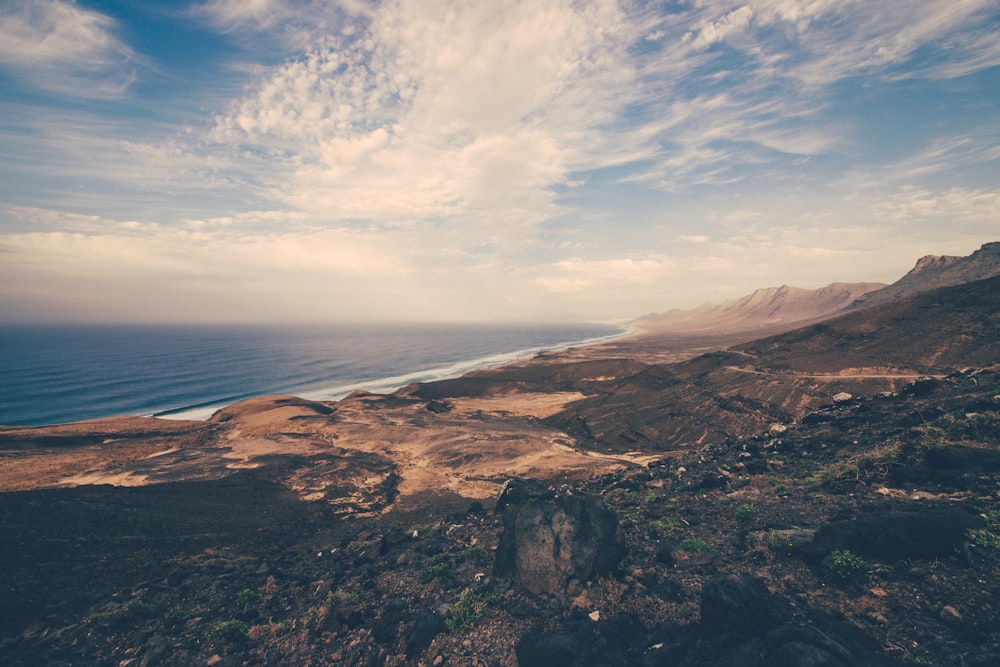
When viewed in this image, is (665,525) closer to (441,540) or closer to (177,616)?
(441,540)

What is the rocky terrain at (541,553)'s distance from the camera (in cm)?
802

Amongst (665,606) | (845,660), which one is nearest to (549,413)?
(665,606)

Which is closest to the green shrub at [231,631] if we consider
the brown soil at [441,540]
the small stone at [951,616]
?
the brown soil at [441,540]

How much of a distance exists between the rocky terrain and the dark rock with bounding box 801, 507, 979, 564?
0.05 metres

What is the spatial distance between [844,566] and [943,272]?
522 ft

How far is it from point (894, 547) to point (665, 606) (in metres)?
5.54

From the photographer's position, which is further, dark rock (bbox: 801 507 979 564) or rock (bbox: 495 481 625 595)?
rock (bbox: 495 481 625 595)

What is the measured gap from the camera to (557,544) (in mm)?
11414

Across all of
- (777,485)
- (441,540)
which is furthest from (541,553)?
(777,485)

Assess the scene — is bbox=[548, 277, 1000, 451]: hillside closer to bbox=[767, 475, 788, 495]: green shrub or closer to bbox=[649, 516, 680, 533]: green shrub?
bbox=[767, 475, 788, 495]: green shrub

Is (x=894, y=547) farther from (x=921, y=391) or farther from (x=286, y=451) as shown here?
(x=286, y=451)

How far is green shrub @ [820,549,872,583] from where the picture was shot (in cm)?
875

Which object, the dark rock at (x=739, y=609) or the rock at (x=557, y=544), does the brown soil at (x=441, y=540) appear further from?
the dark rock at (x=739, y=609)

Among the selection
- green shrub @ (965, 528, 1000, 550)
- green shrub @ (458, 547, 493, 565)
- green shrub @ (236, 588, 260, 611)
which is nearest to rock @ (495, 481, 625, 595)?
green shrub @ (458, 547, 493, 565)
